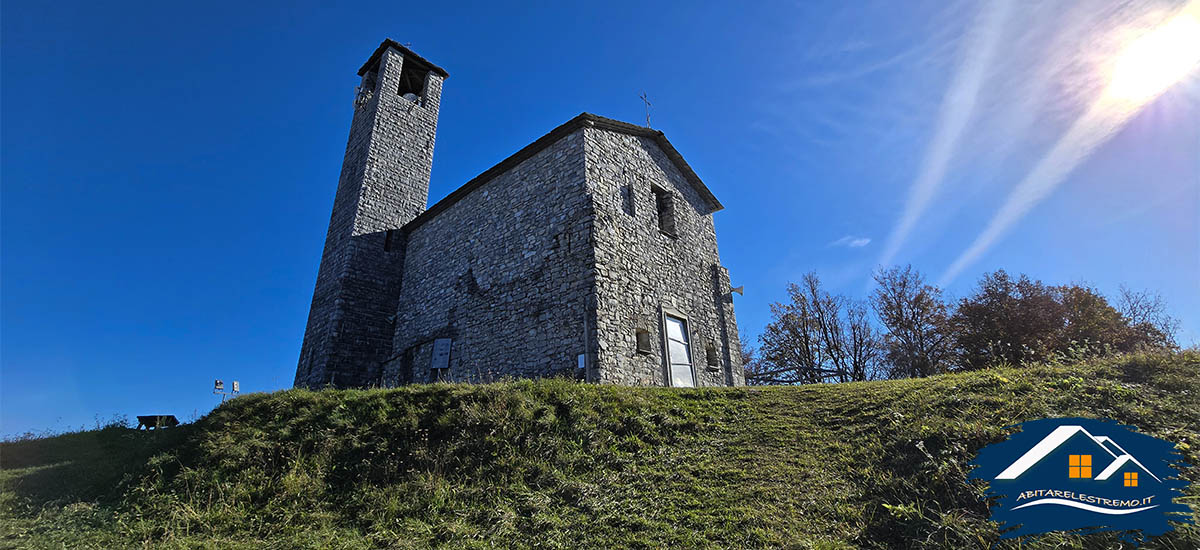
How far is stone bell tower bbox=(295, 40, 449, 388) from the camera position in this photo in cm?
1658

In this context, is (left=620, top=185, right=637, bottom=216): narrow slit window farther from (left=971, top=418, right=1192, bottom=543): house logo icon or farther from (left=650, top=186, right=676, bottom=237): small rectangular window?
(left=971, top=418, right=1192, bottom=543): house logo icon

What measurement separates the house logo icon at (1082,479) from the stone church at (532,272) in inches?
275

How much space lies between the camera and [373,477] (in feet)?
21.4

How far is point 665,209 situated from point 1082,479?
1152 centimetres

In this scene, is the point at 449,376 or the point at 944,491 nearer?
the point at 944,491

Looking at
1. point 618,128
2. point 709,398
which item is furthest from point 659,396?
point 618,128

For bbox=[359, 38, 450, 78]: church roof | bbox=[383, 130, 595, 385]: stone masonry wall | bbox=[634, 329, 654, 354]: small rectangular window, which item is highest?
bbox=[359, 38, 450, 78]: church roof

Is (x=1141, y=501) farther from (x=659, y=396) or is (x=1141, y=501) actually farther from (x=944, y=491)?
(x=659, y=396)

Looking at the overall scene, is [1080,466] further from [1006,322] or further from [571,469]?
[1006,322]

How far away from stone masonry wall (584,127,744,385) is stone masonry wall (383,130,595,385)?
55 centimetres

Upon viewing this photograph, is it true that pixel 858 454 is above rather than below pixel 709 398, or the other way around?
below

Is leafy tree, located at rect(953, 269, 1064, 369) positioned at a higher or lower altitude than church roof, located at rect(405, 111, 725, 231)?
lower

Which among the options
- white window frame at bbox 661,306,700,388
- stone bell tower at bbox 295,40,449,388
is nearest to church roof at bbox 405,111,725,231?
stone bell tower at bbox 295,40,449,388

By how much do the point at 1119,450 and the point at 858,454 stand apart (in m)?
2.36
